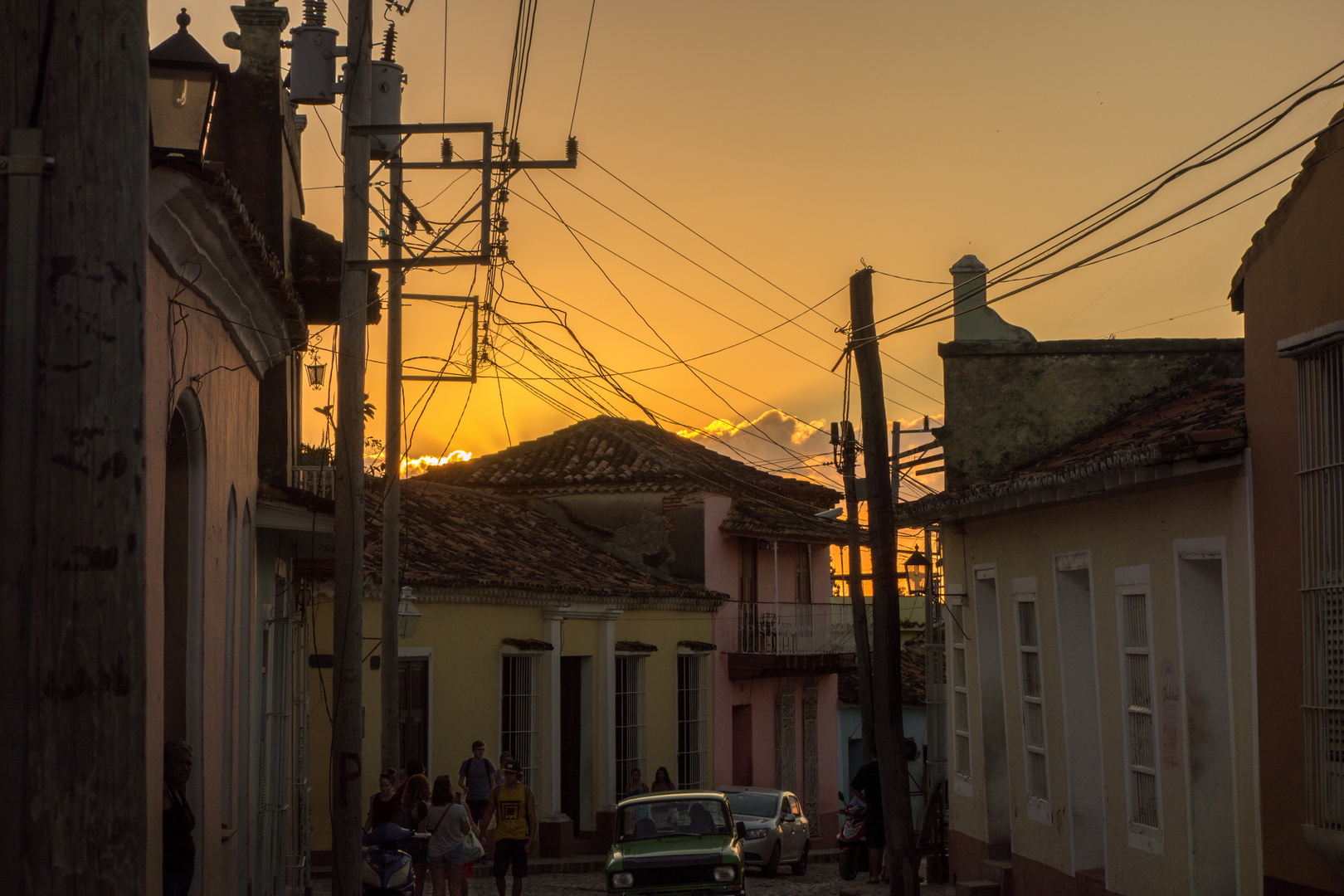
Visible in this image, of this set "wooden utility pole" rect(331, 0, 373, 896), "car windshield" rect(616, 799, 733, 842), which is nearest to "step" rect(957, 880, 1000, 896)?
"car windshield" rect(616, 799, 733, 842)

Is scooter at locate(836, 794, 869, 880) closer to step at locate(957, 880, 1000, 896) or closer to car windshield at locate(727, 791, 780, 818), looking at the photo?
car windshield at locate(727, 791, 780, 818)

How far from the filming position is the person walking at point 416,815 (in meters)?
12.2

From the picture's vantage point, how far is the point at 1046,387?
15242mm

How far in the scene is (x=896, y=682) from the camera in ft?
50.3

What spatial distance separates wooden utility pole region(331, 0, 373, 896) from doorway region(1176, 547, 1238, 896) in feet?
A: 19.2

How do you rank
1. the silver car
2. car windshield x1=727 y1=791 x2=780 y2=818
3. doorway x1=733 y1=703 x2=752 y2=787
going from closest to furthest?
1. the silver car
2. car windshield x1=727 y1=791 x2=780 y2=818
3. doorway x1=733 y1=703 x2=752 y2=787

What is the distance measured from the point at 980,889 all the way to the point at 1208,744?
5.16 m

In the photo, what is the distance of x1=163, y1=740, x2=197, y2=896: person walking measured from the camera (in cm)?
776

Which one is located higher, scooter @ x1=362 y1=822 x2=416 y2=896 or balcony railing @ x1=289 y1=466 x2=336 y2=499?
balcony railing @ x1=289 y1=466 x2=336 y2=499

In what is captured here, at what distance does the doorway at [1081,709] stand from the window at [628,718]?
14505mm

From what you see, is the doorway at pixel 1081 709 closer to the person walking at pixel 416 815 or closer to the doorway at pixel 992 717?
the doorway at pixel 992 717

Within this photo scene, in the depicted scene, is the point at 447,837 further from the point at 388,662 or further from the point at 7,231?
the point at 7,231

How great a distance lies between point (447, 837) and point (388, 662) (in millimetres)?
1811

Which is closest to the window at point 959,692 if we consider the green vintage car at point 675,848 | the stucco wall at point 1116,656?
the stucco wall at point 1116,656
